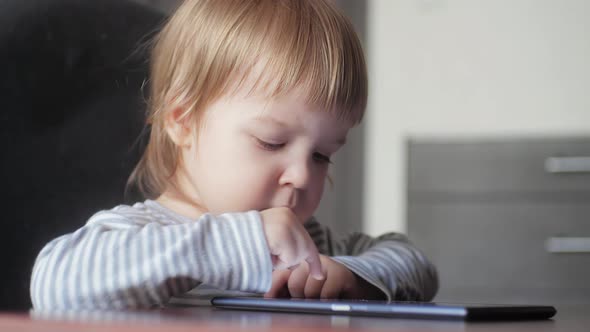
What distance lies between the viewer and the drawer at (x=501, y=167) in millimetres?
2482

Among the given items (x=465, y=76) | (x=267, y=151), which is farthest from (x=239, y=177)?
(x=465, y=76)

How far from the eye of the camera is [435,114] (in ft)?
8.91

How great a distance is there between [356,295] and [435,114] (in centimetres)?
193

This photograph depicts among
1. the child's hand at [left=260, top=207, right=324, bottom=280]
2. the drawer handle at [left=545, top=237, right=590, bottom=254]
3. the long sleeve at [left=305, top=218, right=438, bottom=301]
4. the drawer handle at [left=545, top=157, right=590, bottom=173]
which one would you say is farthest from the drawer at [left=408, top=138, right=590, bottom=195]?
the child's hand at [left=260, top=207, right=324, bottom=280]

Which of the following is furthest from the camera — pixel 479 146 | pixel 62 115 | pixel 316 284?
pixel 479 146

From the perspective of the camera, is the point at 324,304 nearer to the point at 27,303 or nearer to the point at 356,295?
the point at 356,295

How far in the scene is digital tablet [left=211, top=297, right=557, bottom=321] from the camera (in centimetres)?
53

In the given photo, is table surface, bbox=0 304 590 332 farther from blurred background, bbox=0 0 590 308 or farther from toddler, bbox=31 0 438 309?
blurred background, bbox=0 0 590 308

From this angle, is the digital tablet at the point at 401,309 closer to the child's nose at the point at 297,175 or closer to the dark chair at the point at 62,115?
the child's nose at the point at 297,175

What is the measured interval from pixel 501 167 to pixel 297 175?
69.5 inches

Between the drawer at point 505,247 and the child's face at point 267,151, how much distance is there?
1715 mm

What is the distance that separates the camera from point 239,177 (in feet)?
2.99

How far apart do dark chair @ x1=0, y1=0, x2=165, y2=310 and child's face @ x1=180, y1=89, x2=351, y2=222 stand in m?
0.24

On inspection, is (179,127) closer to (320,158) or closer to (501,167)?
(320,158)
